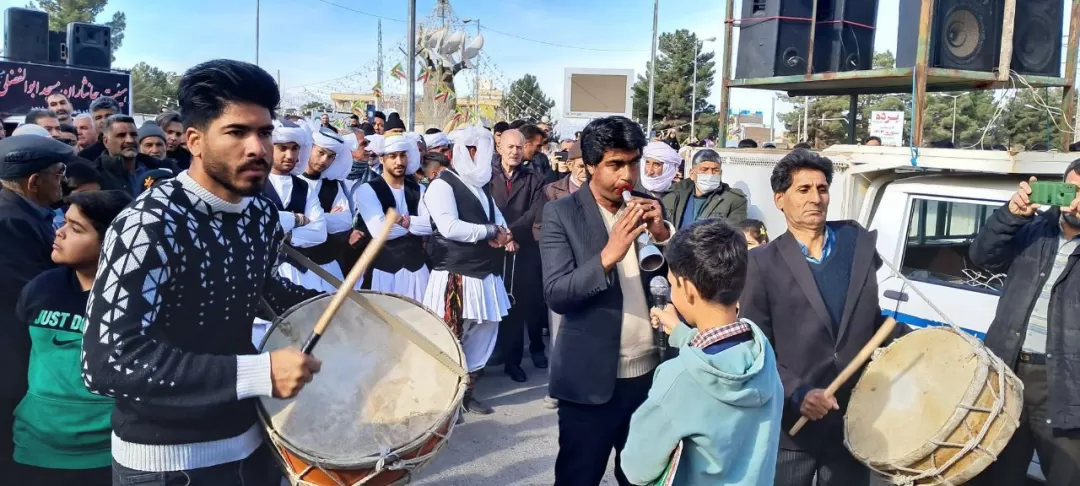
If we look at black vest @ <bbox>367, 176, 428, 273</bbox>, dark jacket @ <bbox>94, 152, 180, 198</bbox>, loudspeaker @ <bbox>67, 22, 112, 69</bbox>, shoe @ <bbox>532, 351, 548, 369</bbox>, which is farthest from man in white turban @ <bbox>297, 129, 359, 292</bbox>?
loudspeaker @ <bbox>67, 22, 112, 69</bbox>

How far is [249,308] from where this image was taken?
2039 millimetres

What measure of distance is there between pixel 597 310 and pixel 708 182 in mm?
3764

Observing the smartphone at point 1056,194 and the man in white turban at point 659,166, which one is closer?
the smartphone at point 1056,194

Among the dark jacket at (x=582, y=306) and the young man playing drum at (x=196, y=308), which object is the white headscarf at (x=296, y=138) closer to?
the dark jacket at (x=582, y=306)

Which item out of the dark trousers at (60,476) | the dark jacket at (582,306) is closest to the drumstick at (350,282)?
the dark jacket at (582,306)

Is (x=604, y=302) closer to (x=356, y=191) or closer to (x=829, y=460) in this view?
(x=829, y=460)

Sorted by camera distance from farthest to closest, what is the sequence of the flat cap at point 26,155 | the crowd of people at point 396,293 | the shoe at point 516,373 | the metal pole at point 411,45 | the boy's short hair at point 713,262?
the metal pole at point 411,45 < the shoe at point 516,373 < the flat cap at point 26,155 < the boy's short hair at point 713,262 < the crowd of people at point 396,293

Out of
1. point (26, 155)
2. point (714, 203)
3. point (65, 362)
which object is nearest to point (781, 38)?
point (714, 203)

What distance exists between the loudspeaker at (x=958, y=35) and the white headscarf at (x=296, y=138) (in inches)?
193

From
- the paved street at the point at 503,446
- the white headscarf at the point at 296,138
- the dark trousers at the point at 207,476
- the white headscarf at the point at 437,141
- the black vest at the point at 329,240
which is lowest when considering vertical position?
the paved street at the point at 503,446

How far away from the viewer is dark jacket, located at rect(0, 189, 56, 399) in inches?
109

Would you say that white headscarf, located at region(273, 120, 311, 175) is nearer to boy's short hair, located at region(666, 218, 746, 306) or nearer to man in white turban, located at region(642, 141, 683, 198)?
man in white turban, located at region(642, 141, 683, 198)

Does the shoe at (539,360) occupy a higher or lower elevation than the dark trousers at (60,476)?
lower

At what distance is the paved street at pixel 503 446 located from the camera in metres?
4.34
